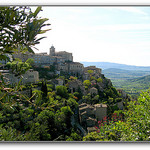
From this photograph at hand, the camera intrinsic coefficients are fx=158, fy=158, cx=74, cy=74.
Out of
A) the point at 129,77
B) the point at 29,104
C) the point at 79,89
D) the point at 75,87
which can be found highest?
the point at 29,104

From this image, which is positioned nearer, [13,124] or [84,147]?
[84,147]

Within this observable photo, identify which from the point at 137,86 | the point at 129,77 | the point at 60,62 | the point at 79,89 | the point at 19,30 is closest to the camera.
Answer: the point at 19,30

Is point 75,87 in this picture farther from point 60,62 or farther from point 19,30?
point 19,30

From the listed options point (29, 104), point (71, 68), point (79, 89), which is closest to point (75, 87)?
point (79, 89)

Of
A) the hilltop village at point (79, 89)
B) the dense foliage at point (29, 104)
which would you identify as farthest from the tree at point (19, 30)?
the hilltop village at point (79, 89)

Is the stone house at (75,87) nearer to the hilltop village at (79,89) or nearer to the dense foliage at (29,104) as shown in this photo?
the hilltop village at (79,89)

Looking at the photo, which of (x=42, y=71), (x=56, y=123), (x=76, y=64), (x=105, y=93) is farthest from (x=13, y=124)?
(x=76, y=64)

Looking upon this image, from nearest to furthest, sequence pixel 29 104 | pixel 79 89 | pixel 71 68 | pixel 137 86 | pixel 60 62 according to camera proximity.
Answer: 1. pixel 29 104
2. pixel 79 89
3. pixel 60 62
4. pixel 71 68
5. pixel 137 86

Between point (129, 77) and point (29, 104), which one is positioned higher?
point (29, 104)

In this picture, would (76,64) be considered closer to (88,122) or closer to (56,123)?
(88,122)
